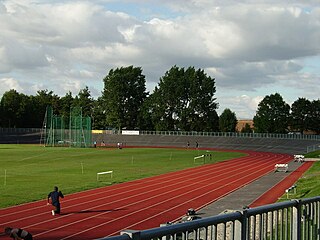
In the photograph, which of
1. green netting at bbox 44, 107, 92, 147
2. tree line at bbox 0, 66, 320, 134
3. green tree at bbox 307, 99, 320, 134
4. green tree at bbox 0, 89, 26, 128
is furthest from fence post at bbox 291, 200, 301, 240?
green tree at bbox 0, 89, 26, 128

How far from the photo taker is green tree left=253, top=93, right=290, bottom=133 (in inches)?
4823

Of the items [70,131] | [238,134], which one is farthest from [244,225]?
[238,134]

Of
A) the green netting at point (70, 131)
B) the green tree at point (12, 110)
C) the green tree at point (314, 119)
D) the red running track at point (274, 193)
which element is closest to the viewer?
the red running track at point (274, 193)

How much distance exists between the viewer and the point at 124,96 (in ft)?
416

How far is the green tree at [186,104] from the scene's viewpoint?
12094 cm

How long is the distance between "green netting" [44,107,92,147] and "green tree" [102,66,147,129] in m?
23.7

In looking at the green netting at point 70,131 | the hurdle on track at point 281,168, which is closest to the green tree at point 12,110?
the green netting at point 70,131

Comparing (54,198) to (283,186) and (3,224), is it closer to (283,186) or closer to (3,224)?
(3,224)

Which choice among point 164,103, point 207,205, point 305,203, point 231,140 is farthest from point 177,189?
point 164,103

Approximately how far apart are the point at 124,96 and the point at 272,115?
37800 mm

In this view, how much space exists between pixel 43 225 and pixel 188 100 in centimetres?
10529

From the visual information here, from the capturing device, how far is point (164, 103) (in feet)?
403

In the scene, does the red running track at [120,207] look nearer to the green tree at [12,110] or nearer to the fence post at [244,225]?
the fence post at [244,225]

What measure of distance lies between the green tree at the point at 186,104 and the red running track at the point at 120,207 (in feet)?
273
